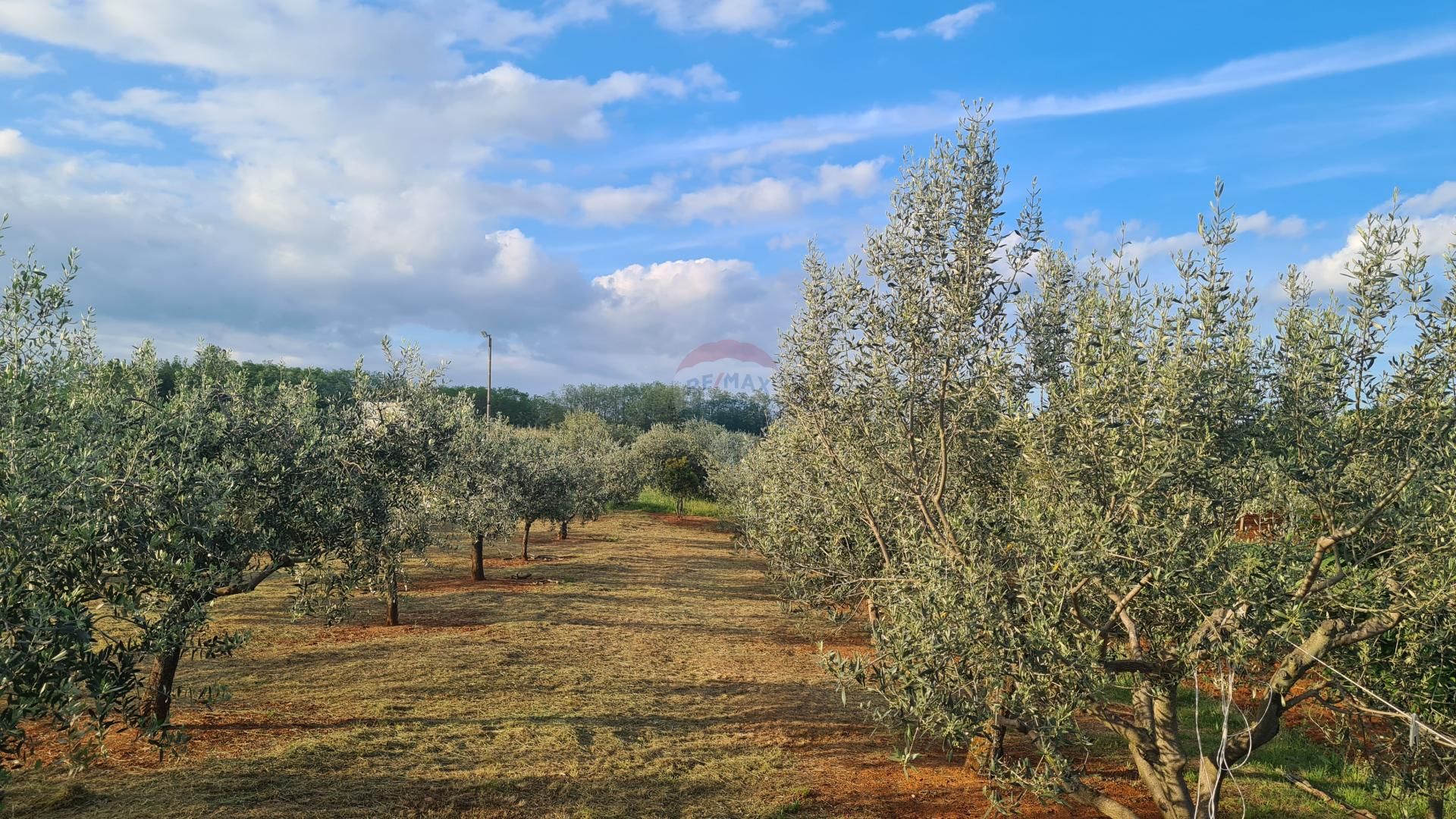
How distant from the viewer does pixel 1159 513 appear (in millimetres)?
7262

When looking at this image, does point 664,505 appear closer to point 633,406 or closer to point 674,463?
point 674,463

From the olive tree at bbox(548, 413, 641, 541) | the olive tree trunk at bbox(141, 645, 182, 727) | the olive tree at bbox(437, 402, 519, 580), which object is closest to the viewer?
the olive tree trunk at bbox(141, 645, 182, 727)

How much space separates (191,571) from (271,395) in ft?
19.2

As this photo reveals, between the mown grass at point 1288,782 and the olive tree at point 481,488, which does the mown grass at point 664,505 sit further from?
the mown grass at point 1288,782

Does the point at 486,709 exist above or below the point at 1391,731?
below

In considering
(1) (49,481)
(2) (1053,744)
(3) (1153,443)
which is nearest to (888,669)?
(2) (1053,744)

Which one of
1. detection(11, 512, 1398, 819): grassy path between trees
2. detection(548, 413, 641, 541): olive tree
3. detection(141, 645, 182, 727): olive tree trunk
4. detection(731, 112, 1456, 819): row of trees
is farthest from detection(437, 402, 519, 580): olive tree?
detection(731, 112, 1456, 819): row of trees

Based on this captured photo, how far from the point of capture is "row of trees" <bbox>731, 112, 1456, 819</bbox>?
6.82 metres

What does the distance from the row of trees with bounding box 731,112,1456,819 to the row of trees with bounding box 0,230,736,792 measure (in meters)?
7.63

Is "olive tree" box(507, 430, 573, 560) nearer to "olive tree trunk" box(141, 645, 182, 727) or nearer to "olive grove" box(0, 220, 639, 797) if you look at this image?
"olive grove" box(0, 220, 639, 797)

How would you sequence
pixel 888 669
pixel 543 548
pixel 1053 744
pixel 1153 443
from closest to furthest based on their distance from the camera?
pixel 1153 443, pixel 1053 744, pixel 888 669, pixel 543 548

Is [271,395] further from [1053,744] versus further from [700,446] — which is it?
[700,446]

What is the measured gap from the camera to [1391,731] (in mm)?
9062

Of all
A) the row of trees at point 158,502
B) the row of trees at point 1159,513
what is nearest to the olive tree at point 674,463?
the row of trees at point 158,502
